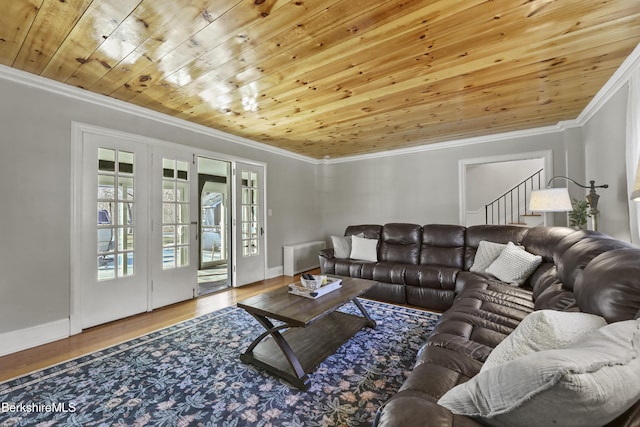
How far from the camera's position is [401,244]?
4020mm

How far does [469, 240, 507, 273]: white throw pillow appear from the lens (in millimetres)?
3057

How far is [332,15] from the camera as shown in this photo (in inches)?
64.6

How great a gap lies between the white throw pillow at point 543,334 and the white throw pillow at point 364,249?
9.70 feet

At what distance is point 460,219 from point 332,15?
3.91m

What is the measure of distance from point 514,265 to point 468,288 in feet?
2.01

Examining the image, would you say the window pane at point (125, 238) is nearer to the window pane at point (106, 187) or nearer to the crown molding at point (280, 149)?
the window pane at point (106, 187)

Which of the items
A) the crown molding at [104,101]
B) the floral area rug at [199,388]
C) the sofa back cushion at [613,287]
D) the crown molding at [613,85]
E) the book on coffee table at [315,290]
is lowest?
the floral area rug at [199,388]

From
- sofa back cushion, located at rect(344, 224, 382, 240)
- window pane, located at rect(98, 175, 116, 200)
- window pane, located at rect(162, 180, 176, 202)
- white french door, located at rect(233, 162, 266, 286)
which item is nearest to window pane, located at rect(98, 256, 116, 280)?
window pane, located at rect(98, 175, 116, 200)

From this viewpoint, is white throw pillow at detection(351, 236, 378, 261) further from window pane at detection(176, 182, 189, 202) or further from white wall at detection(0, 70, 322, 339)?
white wall at detection(0, 70, 322, 339)

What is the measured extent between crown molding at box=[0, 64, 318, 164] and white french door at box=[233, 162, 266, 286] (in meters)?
0.53

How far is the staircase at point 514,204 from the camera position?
19.9ft

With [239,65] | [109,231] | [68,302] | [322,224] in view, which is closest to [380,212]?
[322,224]

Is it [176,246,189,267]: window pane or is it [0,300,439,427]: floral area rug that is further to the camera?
[176,246,189,267]: window pane

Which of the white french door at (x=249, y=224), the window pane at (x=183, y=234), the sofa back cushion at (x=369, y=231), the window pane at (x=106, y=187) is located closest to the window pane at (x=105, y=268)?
the window pane at (x=106, y=187)
